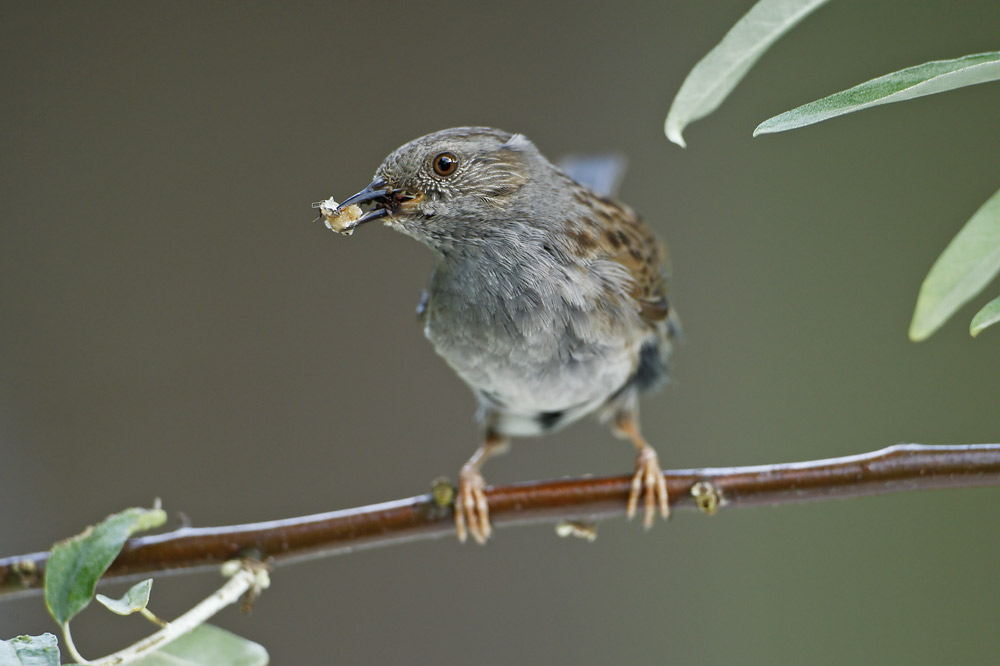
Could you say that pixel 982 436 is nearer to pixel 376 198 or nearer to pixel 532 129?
pixel 532 129

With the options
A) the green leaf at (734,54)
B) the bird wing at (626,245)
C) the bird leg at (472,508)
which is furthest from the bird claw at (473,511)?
the green leaf at (734,54)

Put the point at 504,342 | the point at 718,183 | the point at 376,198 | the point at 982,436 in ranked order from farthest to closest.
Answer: the point at 718,183
the point at 982,436
the point at 504,342
the point at 376,198

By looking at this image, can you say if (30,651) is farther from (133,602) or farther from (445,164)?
(445,164)

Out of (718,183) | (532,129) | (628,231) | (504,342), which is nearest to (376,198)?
(504,342)

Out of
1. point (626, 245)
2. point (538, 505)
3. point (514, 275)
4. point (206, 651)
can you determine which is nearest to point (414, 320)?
point (626, 245)

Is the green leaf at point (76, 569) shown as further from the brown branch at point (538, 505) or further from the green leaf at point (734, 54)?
the green leaf at point (734, 54)

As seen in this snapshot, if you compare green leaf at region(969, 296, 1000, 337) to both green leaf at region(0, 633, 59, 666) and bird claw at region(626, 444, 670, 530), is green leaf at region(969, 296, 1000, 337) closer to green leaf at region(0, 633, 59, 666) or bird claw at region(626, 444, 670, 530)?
bird claw at region(626, 444, 670, 530)
